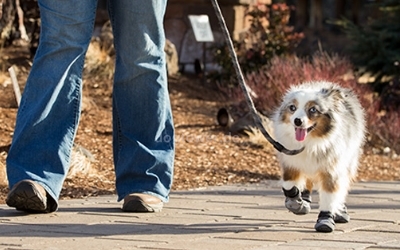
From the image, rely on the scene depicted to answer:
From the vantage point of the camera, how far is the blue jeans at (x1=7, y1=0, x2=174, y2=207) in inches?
185

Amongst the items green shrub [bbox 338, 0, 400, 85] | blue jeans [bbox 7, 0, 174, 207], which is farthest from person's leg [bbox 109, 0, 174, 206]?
green shrub [bbox 338, 0, 400, 85]

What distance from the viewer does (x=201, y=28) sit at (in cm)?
1135

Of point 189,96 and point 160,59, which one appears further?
point 189,96

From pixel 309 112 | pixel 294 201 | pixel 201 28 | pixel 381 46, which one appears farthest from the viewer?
pixel 381 46

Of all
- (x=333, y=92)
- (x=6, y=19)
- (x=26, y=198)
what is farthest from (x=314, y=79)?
(x=26, y=198)

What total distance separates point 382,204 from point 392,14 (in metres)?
7.42

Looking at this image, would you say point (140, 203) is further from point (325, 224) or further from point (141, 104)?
point (325, 224)

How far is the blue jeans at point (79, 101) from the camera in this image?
15.4 feet

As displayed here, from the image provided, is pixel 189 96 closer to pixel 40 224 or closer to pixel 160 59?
pixel 160 59

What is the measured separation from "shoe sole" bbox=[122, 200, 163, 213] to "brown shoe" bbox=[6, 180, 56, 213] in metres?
0.44

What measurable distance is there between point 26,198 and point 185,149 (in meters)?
3.32

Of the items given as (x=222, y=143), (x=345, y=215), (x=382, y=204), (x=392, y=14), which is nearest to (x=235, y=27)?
(x=392, y=14)

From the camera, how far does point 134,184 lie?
4977mm

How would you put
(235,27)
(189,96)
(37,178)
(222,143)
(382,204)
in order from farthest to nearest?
(235,27) → (189,96) → (222,143) → (382,204) → (37,178)
